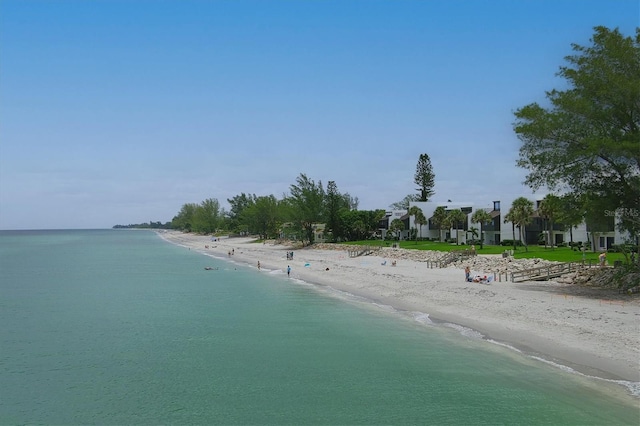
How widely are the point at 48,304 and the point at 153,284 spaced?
512 inches

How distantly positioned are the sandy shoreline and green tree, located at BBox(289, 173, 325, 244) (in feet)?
168

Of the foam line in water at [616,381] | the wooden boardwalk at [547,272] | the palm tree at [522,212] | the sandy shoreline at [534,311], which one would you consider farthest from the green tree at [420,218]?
the foam line in water at [616,381]

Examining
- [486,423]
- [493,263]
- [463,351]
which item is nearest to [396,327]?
[463,351]

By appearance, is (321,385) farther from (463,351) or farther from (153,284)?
(153,284)

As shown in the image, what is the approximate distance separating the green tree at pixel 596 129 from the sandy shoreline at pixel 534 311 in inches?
255

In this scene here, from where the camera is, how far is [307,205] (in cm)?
10081

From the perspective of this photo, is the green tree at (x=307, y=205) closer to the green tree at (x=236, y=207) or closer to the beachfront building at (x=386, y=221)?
the beachfront building at (x=386, y=221)

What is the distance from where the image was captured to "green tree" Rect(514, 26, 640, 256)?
30125mm

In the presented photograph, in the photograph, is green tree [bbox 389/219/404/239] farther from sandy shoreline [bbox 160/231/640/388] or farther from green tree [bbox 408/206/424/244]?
sandy shoreline [bbox 160/231/640/388]

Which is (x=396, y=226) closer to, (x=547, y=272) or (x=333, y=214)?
(x=333, y=214)

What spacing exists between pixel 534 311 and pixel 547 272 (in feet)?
43.3

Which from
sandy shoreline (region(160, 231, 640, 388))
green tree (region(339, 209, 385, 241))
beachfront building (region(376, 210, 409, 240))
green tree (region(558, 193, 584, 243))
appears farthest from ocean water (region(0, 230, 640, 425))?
beachfront building (region(376, 210, 409, 240))

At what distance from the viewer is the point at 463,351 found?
21.9 meters

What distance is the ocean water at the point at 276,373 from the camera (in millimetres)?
15961
